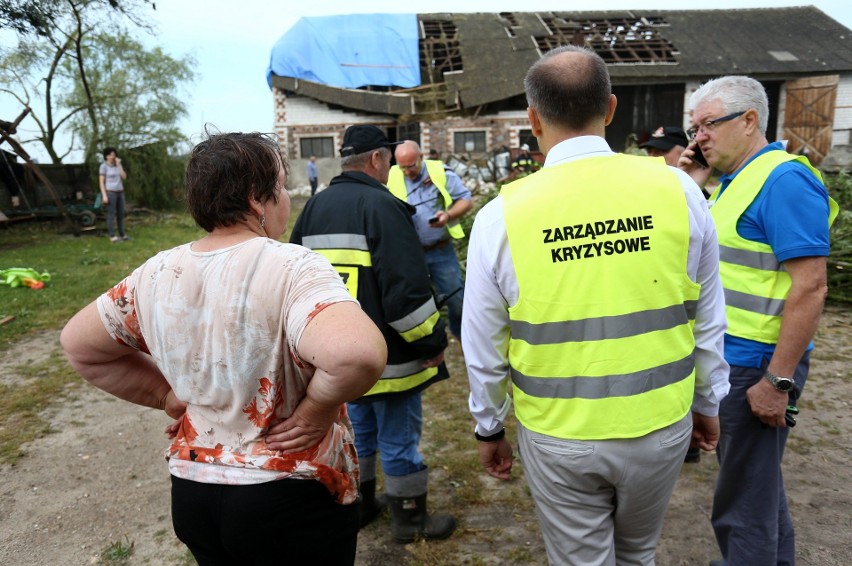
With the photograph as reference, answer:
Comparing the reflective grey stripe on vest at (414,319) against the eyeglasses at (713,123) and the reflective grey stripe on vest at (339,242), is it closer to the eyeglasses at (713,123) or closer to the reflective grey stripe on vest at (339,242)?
the reflective grey stripe on vest at (339,242)

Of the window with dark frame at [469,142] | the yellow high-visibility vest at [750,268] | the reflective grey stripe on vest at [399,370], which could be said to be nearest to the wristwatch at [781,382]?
the yellow high-visibility vest at [750,268]

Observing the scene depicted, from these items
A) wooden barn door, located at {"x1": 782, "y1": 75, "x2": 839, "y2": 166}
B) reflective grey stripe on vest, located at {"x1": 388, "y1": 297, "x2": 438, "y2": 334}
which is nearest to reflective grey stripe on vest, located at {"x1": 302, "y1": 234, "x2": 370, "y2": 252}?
reflective grey stripe on vest, located at {"x1": 388, "y1": 297, "x2": 438, "y2": 334}

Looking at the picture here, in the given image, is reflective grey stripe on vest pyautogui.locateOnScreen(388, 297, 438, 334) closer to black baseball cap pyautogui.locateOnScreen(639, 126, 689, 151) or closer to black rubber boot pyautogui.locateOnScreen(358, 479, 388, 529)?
black rubber boot pyautogui.locateOnScreen(358, 479, 388, 529)

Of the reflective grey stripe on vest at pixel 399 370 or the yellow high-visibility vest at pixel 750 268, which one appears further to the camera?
the reflective grey stripe on vest at pixel 399 370

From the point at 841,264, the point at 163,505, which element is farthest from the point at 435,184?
the point at 841,264

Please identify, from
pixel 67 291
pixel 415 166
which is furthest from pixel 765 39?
pixel 67 291

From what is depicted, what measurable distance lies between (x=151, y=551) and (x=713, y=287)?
305 cm

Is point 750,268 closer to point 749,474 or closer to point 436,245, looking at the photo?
point 749,474

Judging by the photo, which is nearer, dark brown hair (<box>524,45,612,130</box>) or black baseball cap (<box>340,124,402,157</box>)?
dark brown hair (<box>524,45,612,130</box>)

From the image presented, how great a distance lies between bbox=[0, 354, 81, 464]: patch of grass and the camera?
438 cm

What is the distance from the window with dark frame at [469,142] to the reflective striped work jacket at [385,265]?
21.9m

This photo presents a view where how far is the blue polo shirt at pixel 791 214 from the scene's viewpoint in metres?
2.11

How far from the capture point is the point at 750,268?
2.29m

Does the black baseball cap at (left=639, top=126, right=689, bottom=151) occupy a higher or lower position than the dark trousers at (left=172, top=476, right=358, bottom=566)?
higher
